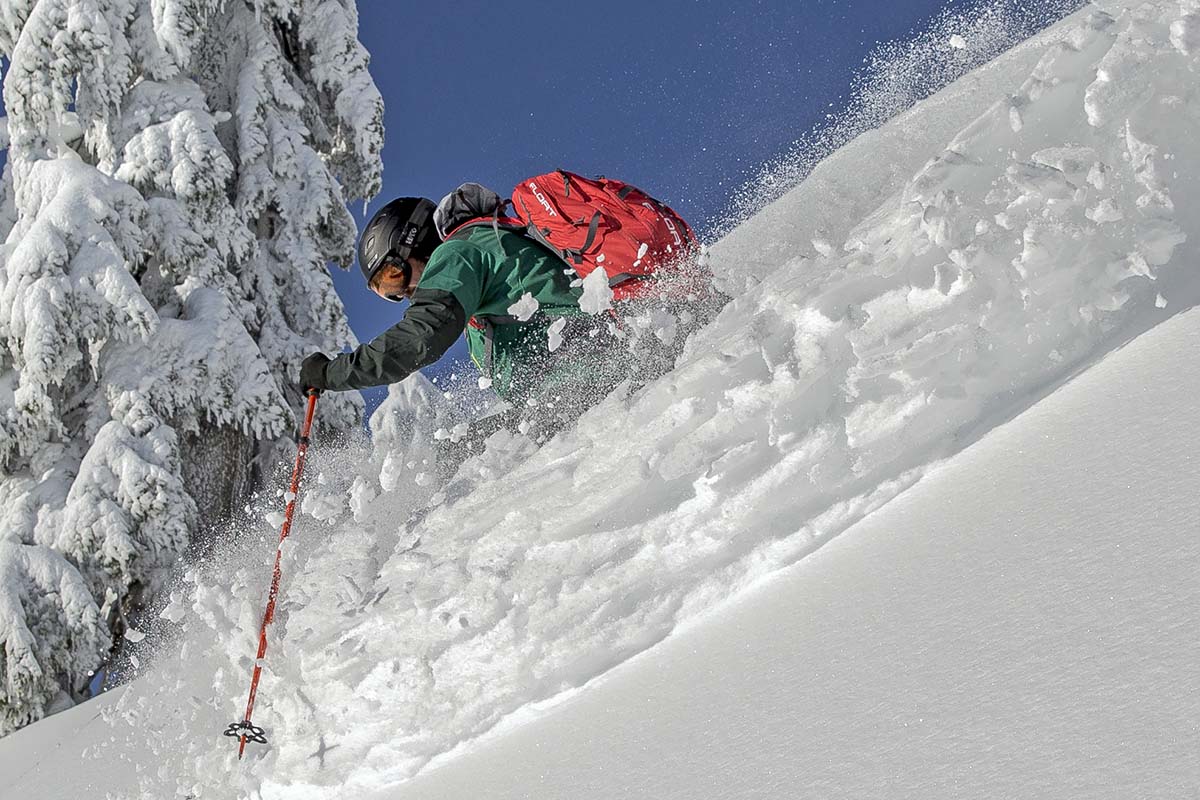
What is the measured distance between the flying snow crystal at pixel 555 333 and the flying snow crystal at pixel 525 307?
0.38ft

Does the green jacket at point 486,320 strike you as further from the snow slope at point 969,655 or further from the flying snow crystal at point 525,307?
the snow slope at point 969,655

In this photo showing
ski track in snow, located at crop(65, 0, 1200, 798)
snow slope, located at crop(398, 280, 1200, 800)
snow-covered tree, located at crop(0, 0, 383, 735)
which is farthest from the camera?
snow-covered tree, located at crop(0, 0, 383, 735)

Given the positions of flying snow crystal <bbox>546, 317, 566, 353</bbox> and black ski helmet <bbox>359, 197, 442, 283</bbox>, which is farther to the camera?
black ski helmet <bbox>359, 197, 442, 283</bbox>

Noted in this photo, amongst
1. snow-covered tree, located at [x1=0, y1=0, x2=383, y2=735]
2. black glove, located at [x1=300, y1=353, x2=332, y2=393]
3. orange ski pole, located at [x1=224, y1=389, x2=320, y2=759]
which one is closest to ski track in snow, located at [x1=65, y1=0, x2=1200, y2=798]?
orange ski pole, located at [x1=224, y1=389, x2=320, y2=759]

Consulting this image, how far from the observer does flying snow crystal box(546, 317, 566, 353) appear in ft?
15.3

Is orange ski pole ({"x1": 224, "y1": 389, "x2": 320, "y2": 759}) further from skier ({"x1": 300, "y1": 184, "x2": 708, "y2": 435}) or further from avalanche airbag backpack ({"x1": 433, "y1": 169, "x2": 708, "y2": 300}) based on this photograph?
avalanche airbag backpack ({"x1": 433, "y1": 169, "x2": 708, "y2": 300})

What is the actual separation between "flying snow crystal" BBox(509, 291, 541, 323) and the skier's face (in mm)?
691

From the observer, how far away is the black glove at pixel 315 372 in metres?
4.64

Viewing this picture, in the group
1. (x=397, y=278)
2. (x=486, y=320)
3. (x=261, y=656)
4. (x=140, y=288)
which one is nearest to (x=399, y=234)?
(x=397, y=278)

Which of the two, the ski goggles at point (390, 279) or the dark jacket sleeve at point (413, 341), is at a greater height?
the ski goggles at point (390, 279)

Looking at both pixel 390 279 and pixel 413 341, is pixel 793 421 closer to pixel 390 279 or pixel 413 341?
pixel 413 341

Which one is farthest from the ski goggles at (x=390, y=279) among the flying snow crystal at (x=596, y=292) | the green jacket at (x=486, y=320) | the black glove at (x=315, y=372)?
Result: the flying snow crystal at (x=596, y=292)

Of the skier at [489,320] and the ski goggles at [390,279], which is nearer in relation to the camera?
the skier at [489,320]

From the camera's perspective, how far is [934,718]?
167cm
